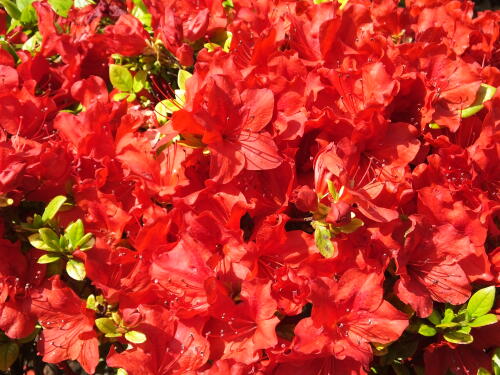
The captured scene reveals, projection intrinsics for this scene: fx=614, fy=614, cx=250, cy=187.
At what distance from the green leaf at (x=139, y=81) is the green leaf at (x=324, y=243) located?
0.82 m

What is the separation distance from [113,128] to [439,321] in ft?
3.54

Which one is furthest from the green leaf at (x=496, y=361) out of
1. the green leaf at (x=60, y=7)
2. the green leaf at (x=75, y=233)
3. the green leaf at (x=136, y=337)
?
the green leaf at (x=60, y=7)

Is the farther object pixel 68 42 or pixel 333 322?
pixel 68 42

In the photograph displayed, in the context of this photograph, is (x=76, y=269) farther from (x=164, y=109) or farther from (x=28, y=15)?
(x=28, y=15)

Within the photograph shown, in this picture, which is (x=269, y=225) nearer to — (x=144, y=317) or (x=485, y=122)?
(x=144, y=317)

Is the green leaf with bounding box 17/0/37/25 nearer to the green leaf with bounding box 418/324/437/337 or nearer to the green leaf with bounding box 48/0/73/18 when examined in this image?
the green leaf with bounding box 48/0/73/18

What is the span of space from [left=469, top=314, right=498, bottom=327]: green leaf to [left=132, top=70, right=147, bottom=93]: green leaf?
119 cm

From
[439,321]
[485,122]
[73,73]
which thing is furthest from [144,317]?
[485,122]

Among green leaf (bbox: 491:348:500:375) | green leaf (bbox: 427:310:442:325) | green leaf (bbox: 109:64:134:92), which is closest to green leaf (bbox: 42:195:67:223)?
green leaf (bbox: 109:64:134:92)

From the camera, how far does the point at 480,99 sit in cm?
182

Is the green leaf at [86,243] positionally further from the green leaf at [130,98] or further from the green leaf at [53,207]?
the green leaf at [130,98]

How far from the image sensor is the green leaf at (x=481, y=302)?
1.57 metres

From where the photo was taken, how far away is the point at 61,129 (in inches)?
69.2

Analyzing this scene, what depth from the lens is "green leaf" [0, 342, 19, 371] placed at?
1719mm
